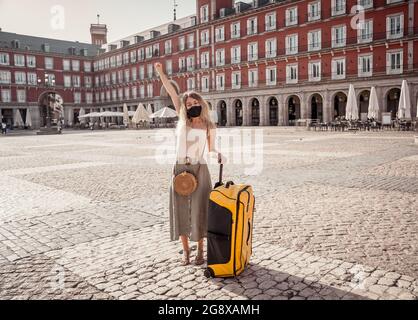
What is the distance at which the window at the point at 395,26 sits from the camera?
3116 centimetres

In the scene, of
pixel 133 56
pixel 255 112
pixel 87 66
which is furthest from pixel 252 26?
pixel 87 66

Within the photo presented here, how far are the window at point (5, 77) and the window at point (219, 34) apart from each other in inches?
1316

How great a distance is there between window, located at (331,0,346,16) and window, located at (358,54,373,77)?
15.5ft

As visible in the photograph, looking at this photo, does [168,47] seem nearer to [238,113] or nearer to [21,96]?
[238,113]

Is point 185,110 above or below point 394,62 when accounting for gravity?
below

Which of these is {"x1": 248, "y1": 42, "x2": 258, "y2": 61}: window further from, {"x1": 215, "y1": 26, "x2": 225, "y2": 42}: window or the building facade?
{"x1": 215, "y1": 26, "x2": 225, "y2": 42}: window

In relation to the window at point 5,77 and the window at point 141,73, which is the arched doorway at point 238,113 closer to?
the window at point 141,73

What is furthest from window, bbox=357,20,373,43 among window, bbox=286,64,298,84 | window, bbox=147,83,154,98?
window, bbox=147,83,154,98

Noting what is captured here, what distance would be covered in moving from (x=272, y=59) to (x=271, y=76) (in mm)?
1773

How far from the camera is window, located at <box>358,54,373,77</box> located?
1296 inches

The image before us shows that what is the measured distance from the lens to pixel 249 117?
42.5 m

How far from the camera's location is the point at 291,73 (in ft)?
126

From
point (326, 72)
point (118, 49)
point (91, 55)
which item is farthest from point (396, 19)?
point (91, 55)

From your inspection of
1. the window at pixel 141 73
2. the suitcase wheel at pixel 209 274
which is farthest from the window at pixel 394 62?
the window at pixel 141 73
